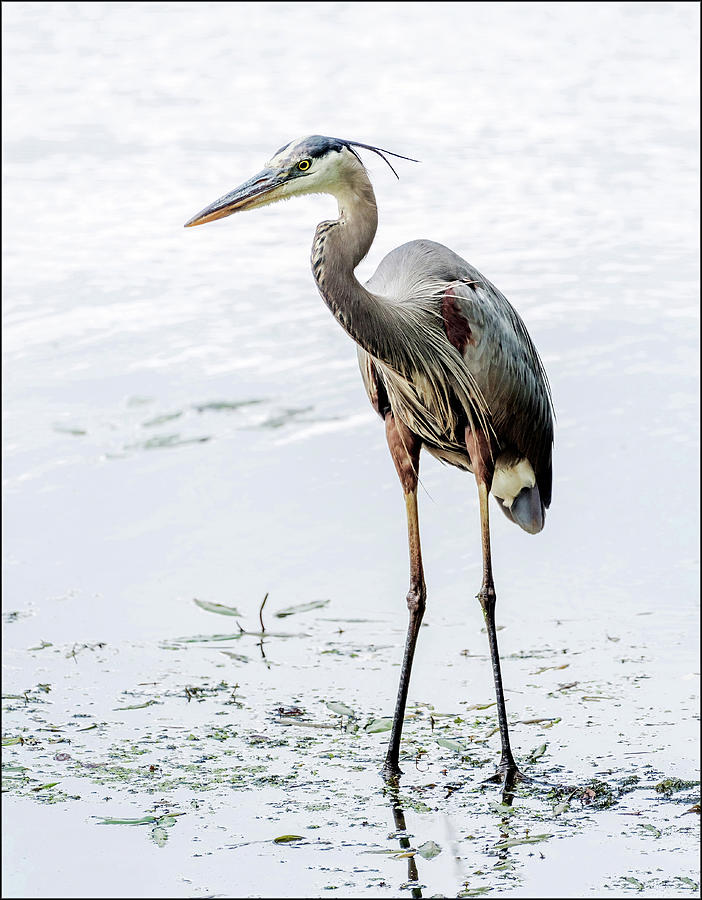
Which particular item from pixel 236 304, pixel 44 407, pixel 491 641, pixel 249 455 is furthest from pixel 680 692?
pixel 236 304

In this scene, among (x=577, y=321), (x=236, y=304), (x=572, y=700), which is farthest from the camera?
(x=236, y=304)

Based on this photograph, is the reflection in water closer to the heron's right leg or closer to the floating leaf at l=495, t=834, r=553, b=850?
the heron's right leg

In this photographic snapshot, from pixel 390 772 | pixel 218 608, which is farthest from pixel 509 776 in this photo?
pixel 218 608

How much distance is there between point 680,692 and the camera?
4.68 m

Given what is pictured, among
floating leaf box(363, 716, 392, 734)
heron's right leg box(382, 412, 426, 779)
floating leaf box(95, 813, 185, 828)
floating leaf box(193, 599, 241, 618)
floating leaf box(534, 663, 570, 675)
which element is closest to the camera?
floating leaf box(95, 813, 185, 828)

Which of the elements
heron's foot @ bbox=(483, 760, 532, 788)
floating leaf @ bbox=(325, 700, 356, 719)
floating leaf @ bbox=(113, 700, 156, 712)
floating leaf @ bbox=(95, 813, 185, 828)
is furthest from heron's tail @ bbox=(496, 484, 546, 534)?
floating leaf @ bbox=(95, 813, 185, 828)

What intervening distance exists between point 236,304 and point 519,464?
490cm

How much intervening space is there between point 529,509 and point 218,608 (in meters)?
1.27

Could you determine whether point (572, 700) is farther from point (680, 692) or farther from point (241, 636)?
point (241, 636)

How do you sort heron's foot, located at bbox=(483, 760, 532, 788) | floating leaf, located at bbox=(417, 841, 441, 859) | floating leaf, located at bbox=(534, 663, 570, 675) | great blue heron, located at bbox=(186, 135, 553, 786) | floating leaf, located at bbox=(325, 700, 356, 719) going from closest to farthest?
floating leaf, located at bbox=(417, 841, 441, 859) → great blue heron, located at bbox=(186, 135, 553, 786) → heron's foot, located at bbox=(483, 760, 532, 788) → floating leaf, located at bbox=(325, 700, 356, 719) → floating leaf, located at bbox=(534, 663, 570, 675)

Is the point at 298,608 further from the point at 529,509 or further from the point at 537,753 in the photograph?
the point at 537,753

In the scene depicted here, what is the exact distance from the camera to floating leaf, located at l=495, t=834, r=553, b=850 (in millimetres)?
3682

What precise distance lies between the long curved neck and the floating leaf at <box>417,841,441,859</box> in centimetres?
139

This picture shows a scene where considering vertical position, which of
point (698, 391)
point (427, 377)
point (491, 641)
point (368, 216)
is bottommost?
point (698, 391)
